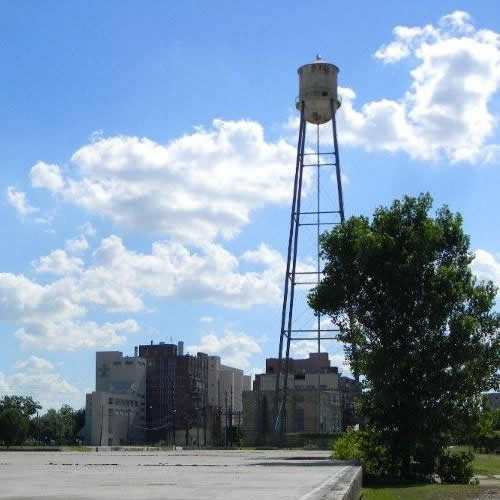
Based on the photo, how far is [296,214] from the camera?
6494cm

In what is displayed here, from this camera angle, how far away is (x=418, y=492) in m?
25.7

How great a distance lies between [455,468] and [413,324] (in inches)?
231

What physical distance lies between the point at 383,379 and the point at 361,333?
2731 millimetres

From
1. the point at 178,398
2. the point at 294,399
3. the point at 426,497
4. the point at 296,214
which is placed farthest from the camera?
the point at 178,398

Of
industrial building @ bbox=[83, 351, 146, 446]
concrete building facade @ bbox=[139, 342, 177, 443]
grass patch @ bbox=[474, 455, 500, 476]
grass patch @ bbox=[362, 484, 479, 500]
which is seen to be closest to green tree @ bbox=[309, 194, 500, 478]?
grass patch @ bbox=[362, 484, 479, 500]

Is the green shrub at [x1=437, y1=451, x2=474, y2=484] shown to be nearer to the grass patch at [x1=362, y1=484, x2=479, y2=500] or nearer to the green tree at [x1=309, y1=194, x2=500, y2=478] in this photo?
the green tree at [x1=309, y1=194, x2=500, y2=478]

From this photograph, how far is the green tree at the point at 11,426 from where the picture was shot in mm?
109875

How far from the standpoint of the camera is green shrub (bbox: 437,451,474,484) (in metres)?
33.9

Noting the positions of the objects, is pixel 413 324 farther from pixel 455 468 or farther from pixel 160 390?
pixel 160 390

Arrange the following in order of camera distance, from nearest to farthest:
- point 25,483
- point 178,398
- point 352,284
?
point 25,483
point 352,284
point 178,398

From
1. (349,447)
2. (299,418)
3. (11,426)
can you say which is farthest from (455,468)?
(299,418)

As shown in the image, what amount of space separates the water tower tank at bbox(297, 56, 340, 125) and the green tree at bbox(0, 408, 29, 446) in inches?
2528

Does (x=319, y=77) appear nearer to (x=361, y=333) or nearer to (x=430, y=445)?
(x=361, y=333)

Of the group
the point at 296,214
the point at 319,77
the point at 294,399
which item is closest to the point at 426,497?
the point at 296,214
